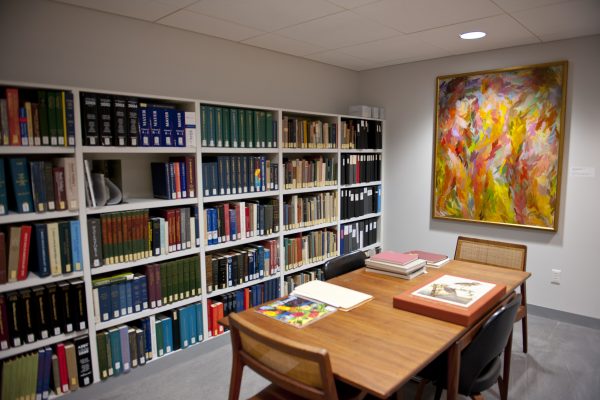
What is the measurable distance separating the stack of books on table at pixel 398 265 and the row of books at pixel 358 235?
1.62 meters

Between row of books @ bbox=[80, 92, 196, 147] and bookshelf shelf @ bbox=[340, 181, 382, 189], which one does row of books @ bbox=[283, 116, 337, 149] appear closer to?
bookshelf shelf @ bbox=[340, 181, 382, 189]

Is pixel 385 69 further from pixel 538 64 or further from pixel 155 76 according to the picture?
pixel 155 76

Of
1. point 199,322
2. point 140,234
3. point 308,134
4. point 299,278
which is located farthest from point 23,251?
point 308,134

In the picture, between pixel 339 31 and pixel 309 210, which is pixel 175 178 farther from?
pixel 339 31

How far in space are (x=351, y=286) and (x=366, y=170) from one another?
234 centimetres

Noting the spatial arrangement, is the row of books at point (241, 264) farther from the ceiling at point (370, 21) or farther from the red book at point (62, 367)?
the ceiling at point (370, 21)

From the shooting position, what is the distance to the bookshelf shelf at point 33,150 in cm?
209

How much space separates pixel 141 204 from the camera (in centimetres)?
263

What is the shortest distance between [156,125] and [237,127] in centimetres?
66

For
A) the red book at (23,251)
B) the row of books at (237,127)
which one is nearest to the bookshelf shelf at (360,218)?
the row of books at (237,127)

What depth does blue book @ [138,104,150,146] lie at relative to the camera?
260cm

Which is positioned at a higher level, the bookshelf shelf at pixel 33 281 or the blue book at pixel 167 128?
the blue book at pixel 167 128

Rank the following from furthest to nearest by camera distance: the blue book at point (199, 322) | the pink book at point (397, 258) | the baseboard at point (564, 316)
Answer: the baseboard at point (564, 316) < the blue book at point (199, 322) < the pink book at point (397, 258)

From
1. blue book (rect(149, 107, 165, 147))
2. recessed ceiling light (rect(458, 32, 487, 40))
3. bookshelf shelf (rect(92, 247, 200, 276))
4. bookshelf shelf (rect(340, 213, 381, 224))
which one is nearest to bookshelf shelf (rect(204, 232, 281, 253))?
bookshelf shelf (rect(92, 247, 200, 276))
